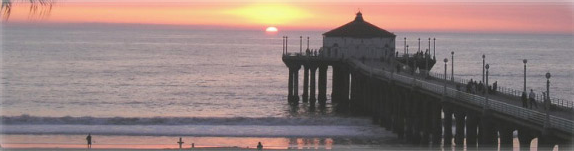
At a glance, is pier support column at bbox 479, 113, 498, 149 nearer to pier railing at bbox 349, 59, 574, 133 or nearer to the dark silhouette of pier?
the dark silhouette of pier

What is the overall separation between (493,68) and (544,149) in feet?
325

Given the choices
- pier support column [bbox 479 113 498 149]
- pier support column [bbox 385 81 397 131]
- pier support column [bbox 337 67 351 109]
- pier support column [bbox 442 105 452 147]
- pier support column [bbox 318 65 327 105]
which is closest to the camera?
pier support column [bbox 479 113 498 149]

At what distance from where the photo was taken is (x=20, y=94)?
78.9 m

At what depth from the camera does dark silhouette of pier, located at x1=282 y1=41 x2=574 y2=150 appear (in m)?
27.4

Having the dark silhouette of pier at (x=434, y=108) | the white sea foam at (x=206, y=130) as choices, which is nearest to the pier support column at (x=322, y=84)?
the dark silhouette of pier at (x=434, y=108)

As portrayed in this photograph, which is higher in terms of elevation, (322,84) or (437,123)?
(322,84)

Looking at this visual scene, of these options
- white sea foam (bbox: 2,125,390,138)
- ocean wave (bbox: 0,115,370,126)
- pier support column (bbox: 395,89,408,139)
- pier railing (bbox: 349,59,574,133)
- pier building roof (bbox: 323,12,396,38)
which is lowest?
white sea foam (bbox: 2,125,390,138)

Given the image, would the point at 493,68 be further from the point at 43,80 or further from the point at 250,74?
the point at 43,80

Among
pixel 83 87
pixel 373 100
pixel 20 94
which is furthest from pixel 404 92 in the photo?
pixel 83 87

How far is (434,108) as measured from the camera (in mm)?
37969

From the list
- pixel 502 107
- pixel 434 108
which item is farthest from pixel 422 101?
pixel 502 107

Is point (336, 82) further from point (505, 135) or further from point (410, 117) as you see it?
point (505, 135)

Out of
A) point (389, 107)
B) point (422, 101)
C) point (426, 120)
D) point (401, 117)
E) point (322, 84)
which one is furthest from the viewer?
point (322, 84)


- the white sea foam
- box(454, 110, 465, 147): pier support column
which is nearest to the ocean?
the white sea foam
